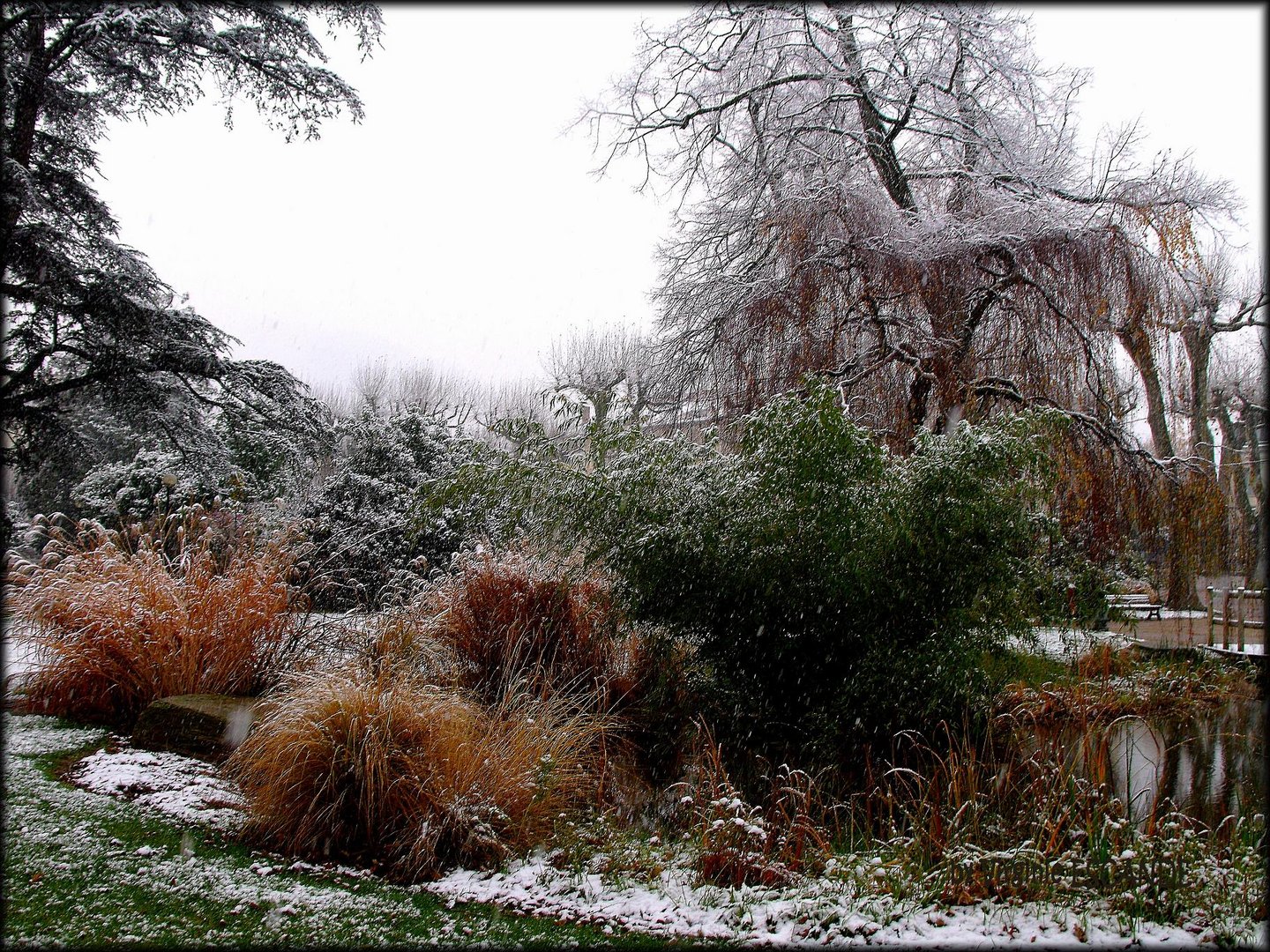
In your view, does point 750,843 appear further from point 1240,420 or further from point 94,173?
point 1240,420

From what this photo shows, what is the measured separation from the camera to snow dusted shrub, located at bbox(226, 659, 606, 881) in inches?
124

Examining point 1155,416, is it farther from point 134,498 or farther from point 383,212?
point 134,498

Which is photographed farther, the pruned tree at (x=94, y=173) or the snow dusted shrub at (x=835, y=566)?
the snow dusted shrub at (x=835, y=566)

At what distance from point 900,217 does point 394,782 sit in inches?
257

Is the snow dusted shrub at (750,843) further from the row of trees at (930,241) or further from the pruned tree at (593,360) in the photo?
the pruned tree at (593,360)

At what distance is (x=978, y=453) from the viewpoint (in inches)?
177

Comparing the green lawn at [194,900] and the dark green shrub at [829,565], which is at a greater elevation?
the dark green shrub at [829,565]

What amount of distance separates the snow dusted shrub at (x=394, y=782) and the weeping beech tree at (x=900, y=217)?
463 centimetres

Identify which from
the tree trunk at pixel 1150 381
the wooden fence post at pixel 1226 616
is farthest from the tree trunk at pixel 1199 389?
the wooden fence post at pixel 1226 616

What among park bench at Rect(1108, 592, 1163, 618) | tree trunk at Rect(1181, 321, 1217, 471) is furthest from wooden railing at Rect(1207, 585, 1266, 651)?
tree trunk at Rect(1181, 321, 1217, 471)

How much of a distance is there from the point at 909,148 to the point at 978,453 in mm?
5964

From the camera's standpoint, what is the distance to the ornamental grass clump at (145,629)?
4848mm

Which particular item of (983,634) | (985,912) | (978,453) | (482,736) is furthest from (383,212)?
(985,912)

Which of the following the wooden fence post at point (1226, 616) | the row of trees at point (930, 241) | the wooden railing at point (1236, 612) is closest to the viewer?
the wooden railing at point (1236, 612)
